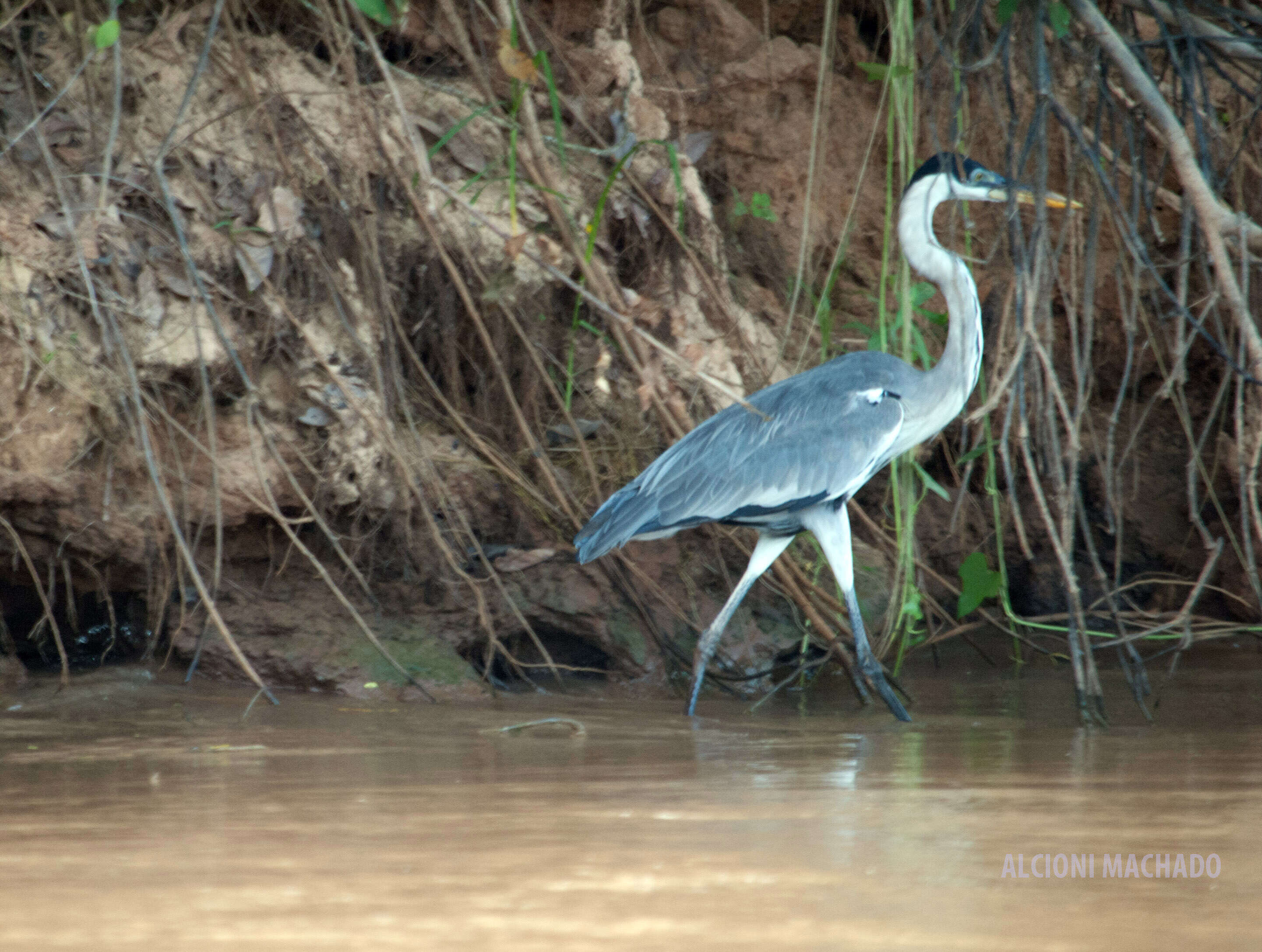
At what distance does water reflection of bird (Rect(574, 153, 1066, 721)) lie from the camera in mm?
4043

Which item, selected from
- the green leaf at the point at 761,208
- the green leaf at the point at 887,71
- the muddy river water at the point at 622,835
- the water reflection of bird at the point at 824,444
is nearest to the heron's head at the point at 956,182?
the water reflection of bird at the point at 824,444

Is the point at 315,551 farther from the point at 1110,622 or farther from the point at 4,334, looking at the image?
the point at 1110,622

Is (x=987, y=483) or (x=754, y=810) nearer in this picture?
(x=754, y=810)

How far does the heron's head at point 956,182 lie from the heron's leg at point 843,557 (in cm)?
109

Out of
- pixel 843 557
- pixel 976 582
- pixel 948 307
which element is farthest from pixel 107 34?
pixel 976 582

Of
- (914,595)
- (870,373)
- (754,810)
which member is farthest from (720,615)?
(754,810)

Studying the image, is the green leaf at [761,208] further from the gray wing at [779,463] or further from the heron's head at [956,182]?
the gray wing at [779,463]

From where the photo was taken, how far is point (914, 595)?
162 inches

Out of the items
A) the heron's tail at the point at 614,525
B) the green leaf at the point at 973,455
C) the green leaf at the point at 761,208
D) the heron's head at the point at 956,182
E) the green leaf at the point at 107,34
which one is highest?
the green leaf at the point at 107,34

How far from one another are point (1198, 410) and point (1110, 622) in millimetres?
1163

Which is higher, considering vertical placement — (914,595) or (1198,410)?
(1198,410)

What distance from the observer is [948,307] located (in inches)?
172

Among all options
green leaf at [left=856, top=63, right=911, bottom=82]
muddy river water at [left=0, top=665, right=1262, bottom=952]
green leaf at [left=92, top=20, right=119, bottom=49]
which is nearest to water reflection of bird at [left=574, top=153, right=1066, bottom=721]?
green leaf at [left=856, top=63, right=911, bottom=82]

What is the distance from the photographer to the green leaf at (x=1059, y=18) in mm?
3482
